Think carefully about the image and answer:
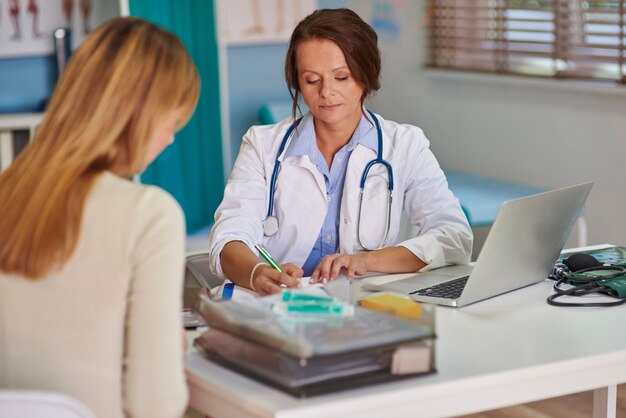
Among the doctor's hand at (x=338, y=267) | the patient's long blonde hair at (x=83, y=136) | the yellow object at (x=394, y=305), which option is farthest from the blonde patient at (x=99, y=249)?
the doctor's hand at (x=338, y=267)

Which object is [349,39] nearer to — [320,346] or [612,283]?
[612,283]

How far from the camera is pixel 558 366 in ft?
5.20

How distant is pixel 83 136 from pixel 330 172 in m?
1.08

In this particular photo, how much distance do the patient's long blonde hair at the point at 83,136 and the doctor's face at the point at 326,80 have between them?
0.91 metres

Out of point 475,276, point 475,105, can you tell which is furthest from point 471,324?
point 475,105

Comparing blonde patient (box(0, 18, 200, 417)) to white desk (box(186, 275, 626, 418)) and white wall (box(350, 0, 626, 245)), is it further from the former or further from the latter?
white wall (box(350, 0, 626, 245))

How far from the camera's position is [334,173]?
8.00 ft

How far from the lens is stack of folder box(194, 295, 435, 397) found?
140cm

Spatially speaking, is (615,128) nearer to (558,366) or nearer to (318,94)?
(318,94)

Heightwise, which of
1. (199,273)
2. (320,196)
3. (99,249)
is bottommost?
(199,273)

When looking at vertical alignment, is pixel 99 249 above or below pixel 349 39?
below

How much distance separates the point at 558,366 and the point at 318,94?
991 mm

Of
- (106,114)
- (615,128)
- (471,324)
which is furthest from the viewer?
(615,128)

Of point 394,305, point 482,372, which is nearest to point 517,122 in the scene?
point 394,305
